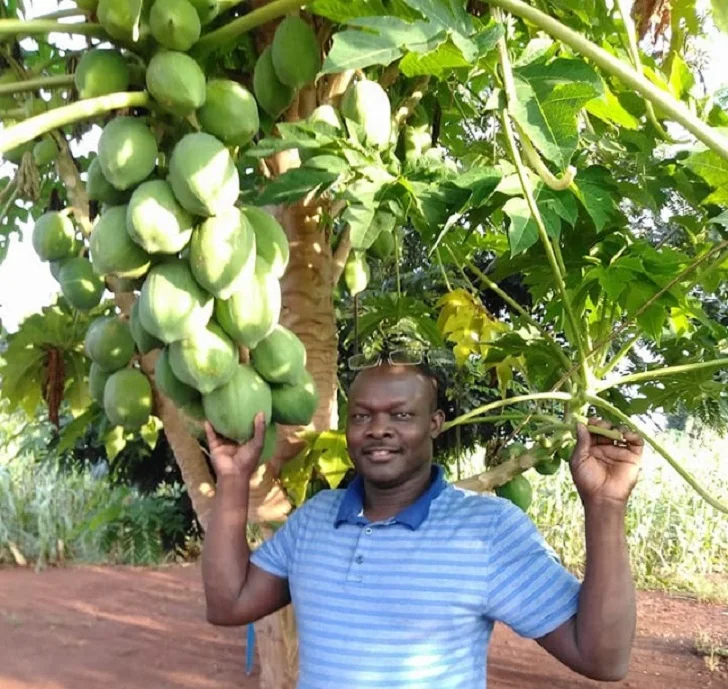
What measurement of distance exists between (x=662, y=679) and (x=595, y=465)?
12.9ft

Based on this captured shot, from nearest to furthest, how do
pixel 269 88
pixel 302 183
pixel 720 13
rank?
pixel 720 13 < pixel 302 183 < pixel 269 88

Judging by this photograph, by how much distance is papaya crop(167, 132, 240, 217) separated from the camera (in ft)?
4.09

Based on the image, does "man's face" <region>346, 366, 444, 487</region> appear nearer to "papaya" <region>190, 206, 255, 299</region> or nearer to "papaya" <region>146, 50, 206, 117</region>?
"papaya" <region>190, 206, 255, 299</region>

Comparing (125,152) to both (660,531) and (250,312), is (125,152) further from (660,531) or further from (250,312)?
(660,531)

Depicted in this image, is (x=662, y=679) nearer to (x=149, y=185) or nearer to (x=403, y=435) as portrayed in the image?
(x=403, y=435)

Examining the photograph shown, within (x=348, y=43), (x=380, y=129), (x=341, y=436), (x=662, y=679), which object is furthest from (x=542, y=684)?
(x=348, y=43)

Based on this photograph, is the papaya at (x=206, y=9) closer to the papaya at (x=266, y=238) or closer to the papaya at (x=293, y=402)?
the papaya at (x=266, y=238)

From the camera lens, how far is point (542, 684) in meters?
4.45

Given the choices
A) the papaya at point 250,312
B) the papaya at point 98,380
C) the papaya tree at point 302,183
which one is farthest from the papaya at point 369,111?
the papaya at point 98,380

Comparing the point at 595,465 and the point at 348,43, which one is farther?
the point at 595,465

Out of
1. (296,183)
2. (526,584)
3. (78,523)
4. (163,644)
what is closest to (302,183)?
(296,183)

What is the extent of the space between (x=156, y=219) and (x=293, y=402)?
0.40 metres

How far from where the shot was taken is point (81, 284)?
1.71m

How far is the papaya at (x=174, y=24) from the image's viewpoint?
125 centimetres
